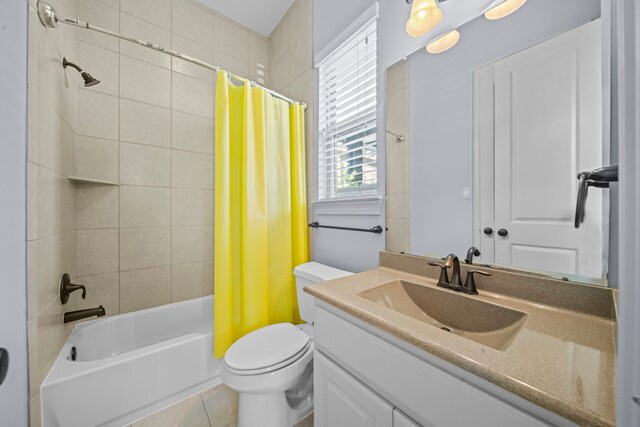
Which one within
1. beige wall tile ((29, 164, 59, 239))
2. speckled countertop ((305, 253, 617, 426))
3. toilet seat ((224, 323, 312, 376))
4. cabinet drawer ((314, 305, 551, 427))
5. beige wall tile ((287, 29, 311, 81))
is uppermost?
beige wall tile ((287, 29, 311, 81))

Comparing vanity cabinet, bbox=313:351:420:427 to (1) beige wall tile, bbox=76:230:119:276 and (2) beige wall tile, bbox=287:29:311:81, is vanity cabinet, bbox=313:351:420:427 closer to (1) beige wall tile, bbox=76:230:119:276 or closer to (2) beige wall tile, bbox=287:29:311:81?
(1) beige wall tile, bbox=76:230:119:276

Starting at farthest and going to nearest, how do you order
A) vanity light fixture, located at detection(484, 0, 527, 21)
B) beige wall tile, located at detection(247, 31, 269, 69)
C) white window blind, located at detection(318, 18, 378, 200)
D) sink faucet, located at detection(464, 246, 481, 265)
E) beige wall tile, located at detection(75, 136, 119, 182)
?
beige wall tile, located at detection(247, 31, 269, 69) → beige wall tile, located at detection(75, 136, 119, 182) → white window blind, located at detection(318, 18, 378, 200) → sink faucet, located at detection(464, 246, 481, 265) → vanity light fixture, located at detection(484, 0, 527, 21)

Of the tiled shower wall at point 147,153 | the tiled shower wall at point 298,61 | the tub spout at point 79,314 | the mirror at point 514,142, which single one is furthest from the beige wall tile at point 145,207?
the mirror at point 514,142

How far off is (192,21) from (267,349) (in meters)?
2.48

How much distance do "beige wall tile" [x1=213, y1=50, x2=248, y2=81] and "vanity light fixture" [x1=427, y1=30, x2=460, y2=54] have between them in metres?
1.71

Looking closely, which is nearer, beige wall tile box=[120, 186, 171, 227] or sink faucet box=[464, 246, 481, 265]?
sink faucet box=[464, 246, 481, 265]

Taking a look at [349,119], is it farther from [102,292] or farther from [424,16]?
[102,292]

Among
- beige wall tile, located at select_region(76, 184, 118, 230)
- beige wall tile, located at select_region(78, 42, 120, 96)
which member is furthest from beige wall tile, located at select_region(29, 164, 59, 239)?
beige wall tile, located at select_region(78, 42, 120, 96)

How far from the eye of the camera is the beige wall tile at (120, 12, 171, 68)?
5.38 ft

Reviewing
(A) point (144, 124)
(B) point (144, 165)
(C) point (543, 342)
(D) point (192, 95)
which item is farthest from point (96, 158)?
(C) point (543, 342)

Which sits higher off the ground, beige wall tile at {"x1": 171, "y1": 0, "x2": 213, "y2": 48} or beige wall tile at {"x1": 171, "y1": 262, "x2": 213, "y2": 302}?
beige wall tile at {"x1": 171, "y1": 0, "x2": 213, "y2": 48}

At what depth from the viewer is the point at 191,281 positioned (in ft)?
6.23

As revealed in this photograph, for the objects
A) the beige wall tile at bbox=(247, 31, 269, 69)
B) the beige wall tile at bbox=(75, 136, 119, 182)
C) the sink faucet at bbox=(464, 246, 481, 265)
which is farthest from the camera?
the beige wall tile at bbox=(247, 31, 269, 69)

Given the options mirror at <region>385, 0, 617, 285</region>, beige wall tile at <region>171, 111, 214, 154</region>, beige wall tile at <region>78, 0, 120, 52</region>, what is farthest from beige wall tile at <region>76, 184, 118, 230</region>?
mirror at <region>385, 0, 617, 285</region>
